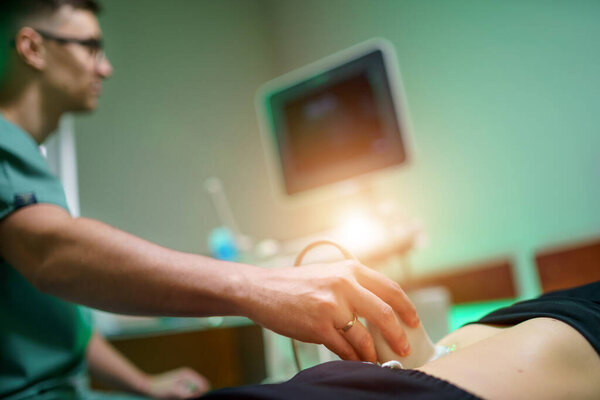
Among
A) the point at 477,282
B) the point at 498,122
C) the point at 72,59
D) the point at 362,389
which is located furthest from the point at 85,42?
the point at 477,282

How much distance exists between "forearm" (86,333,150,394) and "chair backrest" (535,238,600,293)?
1388 mm

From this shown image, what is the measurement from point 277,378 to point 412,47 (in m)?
1.57

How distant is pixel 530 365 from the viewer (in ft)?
1.40

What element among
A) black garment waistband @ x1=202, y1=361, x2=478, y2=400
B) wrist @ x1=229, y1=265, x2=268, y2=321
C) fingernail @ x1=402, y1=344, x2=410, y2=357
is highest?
wrist @ x1=229, y1=265, x2=268, y2=321

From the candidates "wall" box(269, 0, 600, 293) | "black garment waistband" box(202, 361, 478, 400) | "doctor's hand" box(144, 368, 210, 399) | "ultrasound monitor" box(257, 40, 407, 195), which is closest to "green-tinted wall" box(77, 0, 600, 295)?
"wall" box(269, 0, 600, 293)

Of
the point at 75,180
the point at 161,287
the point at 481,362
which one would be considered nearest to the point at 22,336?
the point at 161,287

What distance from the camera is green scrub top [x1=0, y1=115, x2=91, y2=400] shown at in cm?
69

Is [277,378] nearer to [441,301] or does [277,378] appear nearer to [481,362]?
[441,301]

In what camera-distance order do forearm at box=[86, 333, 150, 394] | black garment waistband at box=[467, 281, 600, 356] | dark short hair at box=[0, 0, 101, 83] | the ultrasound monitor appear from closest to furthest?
black garment waistband at box=[467, 281, 600, 356] < dark short hair at box=[0, 0, 101, 83] < forearm at box=[86, 333, 150, 394] < the ultrasound monitor

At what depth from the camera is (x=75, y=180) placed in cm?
181

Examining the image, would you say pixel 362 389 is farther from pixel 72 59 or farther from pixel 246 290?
pixel 72 59

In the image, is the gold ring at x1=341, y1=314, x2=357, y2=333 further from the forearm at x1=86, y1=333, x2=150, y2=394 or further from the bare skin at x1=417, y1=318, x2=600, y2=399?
the forearm at x1=86, y1=333, x2=150, y2=394

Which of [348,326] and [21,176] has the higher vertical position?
[21,176]

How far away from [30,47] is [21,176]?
0.47 metres
